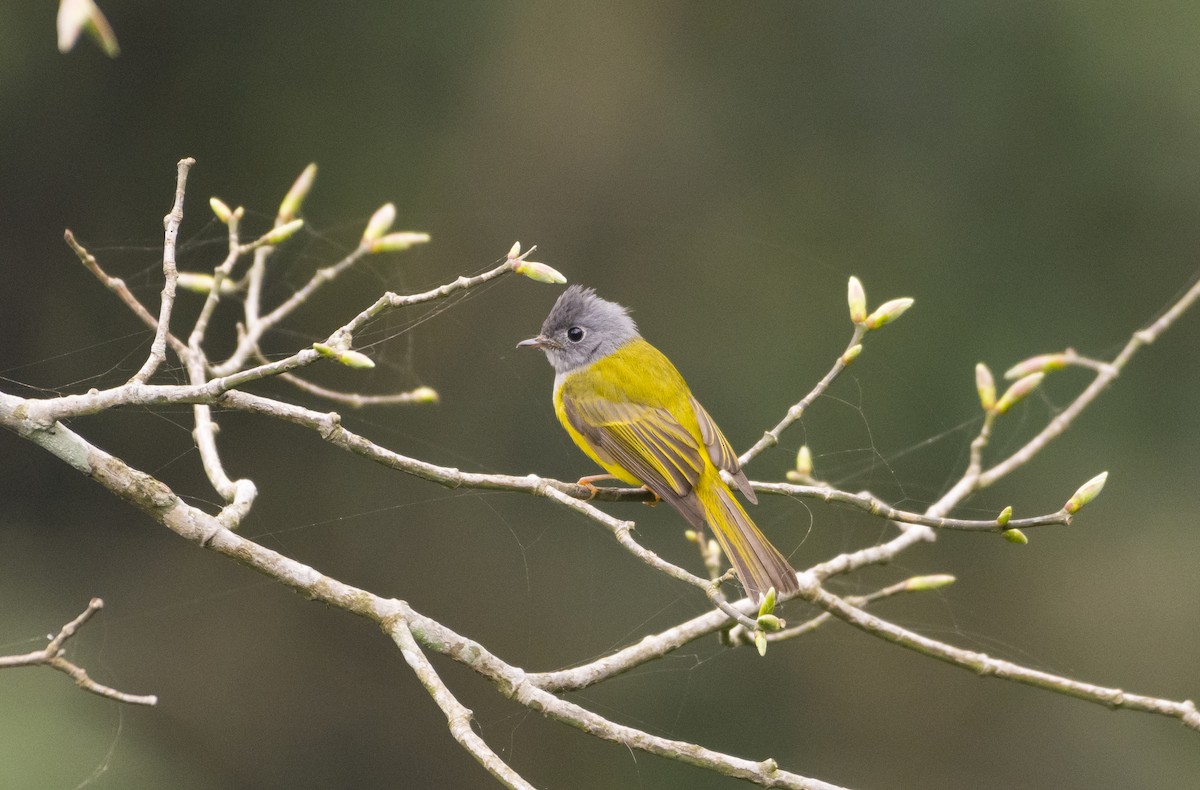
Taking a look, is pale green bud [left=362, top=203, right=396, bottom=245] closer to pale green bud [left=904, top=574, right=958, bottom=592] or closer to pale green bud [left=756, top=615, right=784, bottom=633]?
pale green bud [left=756, top=615, right=784, bottom=633]

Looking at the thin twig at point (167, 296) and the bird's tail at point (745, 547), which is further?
the bird's tail at point (745, 547)

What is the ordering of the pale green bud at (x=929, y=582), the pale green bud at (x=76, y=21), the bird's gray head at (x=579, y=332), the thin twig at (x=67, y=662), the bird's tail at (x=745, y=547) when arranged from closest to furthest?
the pale green bud at (x=76, y=21)
the thin twig at (x=67, y=662)
the pale green bud at (x=929, y=582)
the bird's tail at (x=745, y=547)
the bird's gray head at (x=579, y=332)

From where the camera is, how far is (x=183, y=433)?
5.75 meters

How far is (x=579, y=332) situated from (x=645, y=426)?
61cm

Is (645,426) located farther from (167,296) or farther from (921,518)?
(167,296)

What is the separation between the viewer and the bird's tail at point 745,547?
8.57ft

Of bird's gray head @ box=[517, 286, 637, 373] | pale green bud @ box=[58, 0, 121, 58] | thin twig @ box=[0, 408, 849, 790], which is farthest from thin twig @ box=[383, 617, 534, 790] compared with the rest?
bird's gray head @ box=[517, 286, 637, 373]

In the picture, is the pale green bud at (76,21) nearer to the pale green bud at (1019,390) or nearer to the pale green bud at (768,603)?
the pale green bud at (768,603)

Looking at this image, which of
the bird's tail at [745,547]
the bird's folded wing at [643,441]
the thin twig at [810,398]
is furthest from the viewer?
the bird's folded wing at [643,441]

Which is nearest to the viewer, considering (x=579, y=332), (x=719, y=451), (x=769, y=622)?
(x=769, y=622)

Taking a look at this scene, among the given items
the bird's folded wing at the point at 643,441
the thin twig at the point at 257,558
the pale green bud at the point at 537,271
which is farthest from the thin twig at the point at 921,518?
the bird's folded wing at the point at 643,441

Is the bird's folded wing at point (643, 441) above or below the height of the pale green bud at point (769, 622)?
above

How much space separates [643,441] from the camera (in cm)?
327

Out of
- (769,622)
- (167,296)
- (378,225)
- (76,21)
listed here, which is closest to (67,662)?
(167,296)
